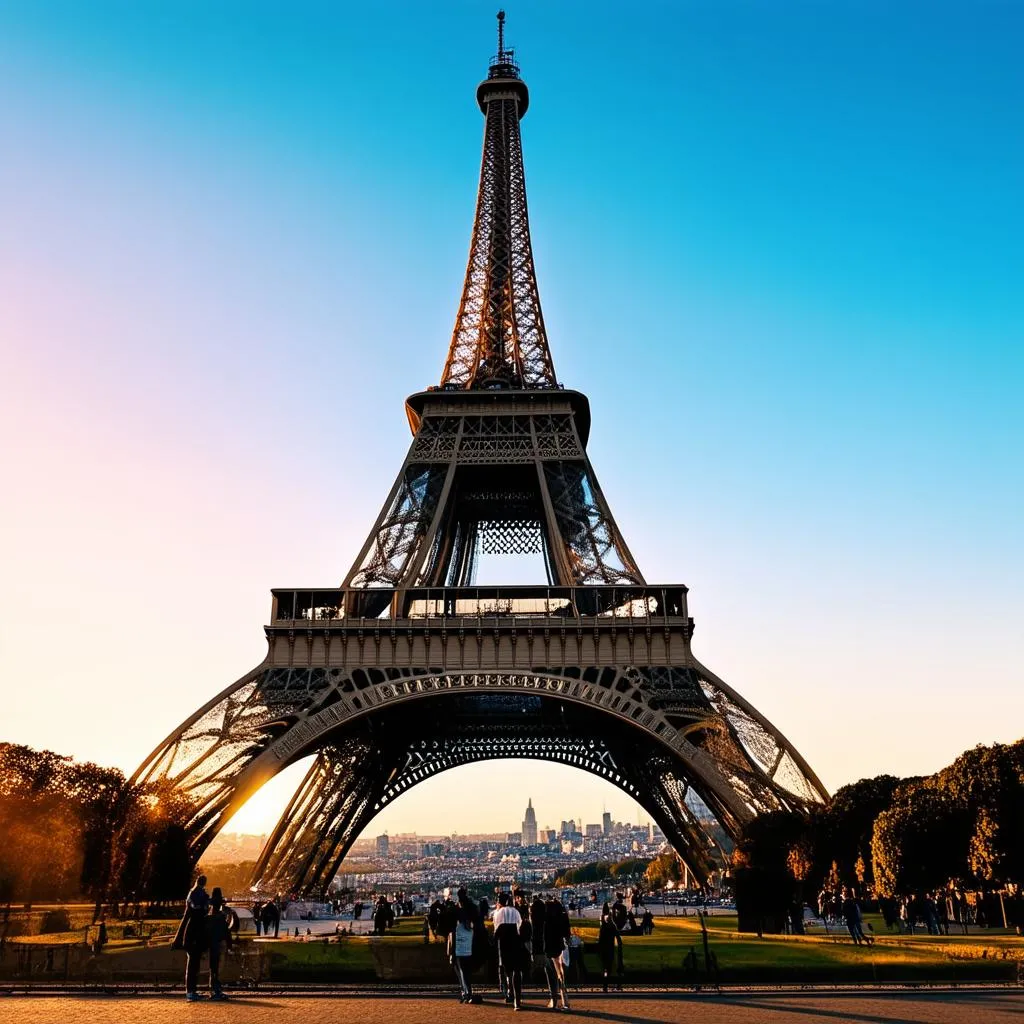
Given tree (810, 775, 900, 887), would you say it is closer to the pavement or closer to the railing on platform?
the railing on platform

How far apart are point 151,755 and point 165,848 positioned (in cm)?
351

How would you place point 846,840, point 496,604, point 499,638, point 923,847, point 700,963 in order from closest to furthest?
point 700,963
point 923,847
point 846,840
point 499,638
point 496,604

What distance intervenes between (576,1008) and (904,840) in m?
23.8

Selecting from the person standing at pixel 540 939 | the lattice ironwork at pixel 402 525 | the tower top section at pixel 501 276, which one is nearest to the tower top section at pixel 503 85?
the tower top section at pixel 501 276

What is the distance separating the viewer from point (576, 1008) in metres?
15.2

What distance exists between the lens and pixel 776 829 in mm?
38438

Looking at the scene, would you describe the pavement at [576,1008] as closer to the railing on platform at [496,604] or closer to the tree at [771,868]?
the tree at [771,868]

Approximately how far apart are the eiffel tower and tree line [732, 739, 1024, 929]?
139cm

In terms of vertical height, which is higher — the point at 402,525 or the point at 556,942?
the point at 402,525

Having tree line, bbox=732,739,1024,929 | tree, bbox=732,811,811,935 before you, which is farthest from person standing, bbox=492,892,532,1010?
tree line, bbox=732,739,1024,929

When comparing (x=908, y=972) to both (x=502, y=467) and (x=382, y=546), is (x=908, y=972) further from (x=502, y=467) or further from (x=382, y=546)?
(x=502, y=467)

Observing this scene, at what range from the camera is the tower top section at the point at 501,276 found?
179ft

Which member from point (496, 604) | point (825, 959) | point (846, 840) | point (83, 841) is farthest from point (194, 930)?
point (846, 840)

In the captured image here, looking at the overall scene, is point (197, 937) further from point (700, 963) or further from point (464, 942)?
point (700, 963)
